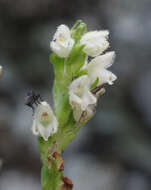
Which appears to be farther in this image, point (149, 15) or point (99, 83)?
point (149, 15)

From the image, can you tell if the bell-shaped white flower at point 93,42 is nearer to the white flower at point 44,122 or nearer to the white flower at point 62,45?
the white flower at point 62,45

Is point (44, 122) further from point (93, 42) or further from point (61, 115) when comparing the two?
point (93, 42)

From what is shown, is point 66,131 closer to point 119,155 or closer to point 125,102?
point 119,155

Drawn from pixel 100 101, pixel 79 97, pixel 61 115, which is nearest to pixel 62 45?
pixel 79 97

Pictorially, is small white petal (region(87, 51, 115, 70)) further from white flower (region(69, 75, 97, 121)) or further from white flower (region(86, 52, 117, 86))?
white flower (region(69, 75, 97, 121))

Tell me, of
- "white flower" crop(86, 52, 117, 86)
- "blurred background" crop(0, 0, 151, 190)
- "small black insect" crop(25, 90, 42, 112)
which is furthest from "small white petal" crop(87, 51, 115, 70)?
"blurred background" crop(0, 0, 151, 190)

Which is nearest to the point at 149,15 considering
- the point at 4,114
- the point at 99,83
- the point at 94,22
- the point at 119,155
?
the point at 94,22
